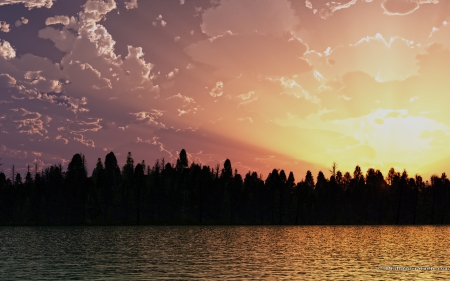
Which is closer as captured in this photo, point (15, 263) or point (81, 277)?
point (81, 277)

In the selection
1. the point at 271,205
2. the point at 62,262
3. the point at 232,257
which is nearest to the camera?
the point at 62,262

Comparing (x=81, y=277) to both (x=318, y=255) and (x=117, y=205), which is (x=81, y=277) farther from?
(x=117, y=205)

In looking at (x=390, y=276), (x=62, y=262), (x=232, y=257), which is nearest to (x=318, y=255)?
(x=232, y=257)

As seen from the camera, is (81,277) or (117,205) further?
(117,205)

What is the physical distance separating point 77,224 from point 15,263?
5039 inches

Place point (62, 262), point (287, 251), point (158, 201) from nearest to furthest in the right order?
1. point (62, 262)
2. point (287, 251)
3. point (158, 201)

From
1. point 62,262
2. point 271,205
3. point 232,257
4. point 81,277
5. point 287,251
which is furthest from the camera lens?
point 271,205

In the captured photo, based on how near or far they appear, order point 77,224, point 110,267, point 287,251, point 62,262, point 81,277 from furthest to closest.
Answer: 1. point 77,224
2. point 287,251
3. point 62,262
4. point 110,267
5. point 81,277

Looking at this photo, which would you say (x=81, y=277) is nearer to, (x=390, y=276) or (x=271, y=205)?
(x=390, y=276)

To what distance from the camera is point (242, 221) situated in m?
197

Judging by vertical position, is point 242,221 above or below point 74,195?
below

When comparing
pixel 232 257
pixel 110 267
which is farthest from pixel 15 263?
pixel 232 257

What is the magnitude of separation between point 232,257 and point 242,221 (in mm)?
141343

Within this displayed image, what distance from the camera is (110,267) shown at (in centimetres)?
4750
